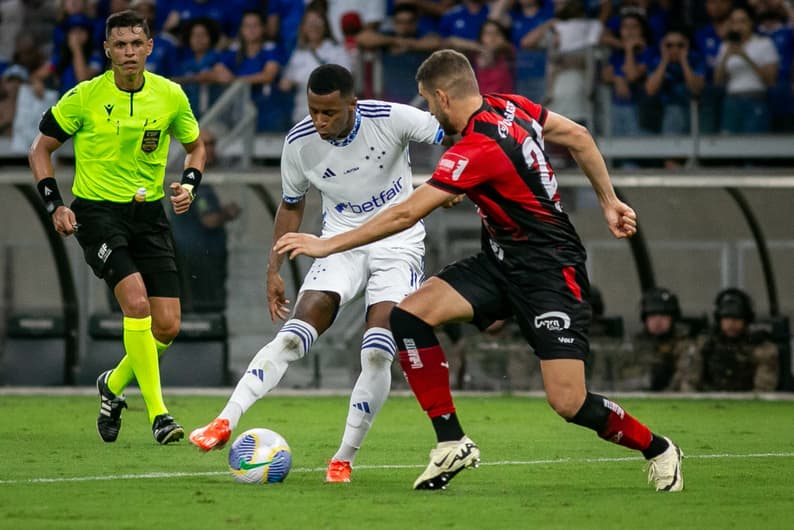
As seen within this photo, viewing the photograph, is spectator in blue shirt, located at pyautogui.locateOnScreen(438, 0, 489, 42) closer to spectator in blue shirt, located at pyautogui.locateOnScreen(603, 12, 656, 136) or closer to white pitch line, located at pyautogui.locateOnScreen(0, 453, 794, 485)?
spectator in blue shirt, located at pyautogui.locateOnScreen(603, 12, 656, 136)

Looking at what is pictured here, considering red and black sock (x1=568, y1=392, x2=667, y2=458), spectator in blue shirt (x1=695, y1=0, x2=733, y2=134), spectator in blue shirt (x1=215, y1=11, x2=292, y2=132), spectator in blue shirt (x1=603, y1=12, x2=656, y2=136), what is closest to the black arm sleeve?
red and black sock (x1=568, y1=392, x2=667, y2=458)

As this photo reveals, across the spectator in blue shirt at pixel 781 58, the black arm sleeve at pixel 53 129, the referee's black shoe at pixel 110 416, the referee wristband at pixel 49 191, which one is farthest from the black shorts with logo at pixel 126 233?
the spectator in blue shirt at pixel 781 58

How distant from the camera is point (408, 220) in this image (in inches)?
258

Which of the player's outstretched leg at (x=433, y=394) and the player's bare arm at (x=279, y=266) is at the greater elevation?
the player's bare arm at (x=279, y=266)

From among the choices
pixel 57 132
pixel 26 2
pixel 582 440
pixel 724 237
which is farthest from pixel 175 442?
pixel 26 2

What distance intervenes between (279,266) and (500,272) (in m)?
1.28

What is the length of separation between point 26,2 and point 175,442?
12.1m

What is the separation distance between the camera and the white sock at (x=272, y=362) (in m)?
7.20

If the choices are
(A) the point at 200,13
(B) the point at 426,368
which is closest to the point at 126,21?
(B) the point at 426,368

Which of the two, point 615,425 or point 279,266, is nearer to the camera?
point 615,425

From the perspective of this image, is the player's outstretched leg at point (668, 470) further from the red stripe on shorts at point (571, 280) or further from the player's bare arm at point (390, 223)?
the player's bare arm at point (390, 223)

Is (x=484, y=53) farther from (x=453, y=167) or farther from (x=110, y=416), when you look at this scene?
(x=453, y=167)

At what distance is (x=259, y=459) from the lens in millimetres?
7047

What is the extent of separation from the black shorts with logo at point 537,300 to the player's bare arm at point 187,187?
230 centimetres
